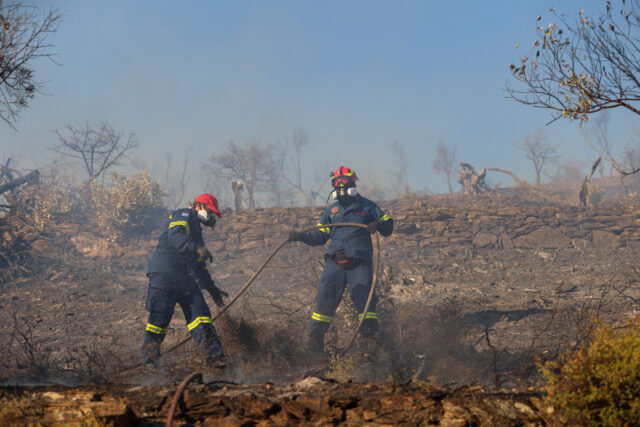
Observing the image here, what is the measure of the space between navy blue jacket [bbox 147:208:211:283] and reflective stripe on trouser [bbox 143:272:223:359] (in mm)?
128

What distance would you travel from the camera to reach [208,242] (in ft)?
49.2

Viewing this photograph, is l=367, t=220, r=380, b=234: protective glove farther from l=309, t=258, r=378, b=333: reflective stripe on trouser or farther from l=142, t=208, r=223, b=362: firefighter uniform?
l=142, t=208, r=223, b=362: firefighter uniform

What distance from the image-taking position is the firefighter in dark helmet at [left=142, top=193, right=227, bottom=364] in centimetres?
493

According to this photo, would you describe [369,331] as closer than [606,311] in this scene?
Yes

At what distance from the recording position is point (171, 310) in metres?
5.15

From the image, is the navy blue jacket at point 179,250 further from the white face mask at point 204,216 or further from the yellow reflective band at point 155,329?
the yellow reflective band at point 155,329

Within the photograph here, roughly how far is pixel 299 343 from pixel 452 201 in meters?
15.5

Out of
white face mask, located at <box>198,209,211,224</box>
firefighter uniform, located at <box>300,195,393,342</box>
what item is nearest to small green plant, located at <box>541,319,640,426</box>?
firefighter uniform, located at <box>300,195,393,342</box>

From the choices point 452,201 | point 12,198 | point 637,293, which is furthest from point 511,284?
point 12,198

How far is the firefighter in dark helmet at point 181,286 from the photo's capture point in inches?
194

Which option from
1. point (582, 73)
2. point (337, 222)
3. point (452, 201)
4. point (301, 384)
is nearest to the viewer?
point (301, 384)

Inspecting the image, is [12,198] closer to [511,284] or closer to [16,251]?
[16,251]

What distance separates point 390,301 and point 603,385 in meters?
4.29

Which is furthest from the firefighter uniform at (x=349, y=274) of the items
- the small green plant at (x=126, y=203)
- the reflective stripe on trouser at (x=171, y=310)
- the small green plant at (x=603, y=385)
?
the small green plant at (x=126, y=203)
